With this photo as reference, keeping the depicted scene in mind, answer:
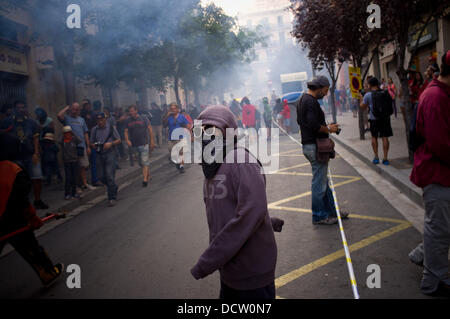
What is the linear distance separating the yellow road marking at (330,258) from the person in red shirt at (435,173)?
95cm

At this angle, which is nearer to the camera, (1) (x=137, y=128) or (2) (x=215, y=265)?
(2) (x=215, y=265)

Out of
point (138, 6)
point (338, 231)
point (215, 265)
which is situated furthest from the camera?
point (138, 6)

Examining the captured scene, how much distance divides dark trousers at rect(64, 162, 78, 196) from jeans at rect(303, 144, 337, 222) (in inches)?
195

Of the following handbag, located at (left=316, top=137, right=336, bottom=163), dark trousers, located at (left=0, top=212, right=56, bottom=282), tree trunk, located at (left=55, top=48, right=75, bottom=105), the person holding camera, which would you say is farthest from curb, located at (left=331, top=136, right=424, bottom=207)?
tree trunk, located at (left=55, top=48, right=75, bottom=105)

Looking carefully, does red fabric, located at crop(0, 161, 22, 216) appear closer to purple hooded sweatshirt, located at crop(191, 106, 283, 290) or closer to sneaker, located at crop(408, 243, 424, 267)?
purple hooded sweatshirt, located at crop(191, 106, 283, 290)

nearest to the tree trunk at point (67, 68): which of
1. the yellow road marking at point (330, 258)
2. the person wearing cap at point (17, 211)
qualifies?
the person wearing cap at point (17, 211)

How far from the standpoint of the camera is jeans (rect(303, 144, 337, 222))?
15.6 feet

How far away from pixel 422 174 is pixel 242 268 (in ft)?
5.42

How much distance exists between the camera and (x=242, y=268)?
2051 mm

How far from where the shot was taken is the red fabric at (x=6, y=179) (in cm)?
346

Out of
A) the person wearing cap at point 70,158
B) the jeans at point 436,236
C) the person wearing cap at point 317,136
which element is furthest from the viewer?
the person wearing cap at point 70,158

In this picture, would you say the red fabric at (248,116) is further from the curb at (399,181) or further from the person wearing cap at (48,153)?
the person wearing cap at (48,153)
